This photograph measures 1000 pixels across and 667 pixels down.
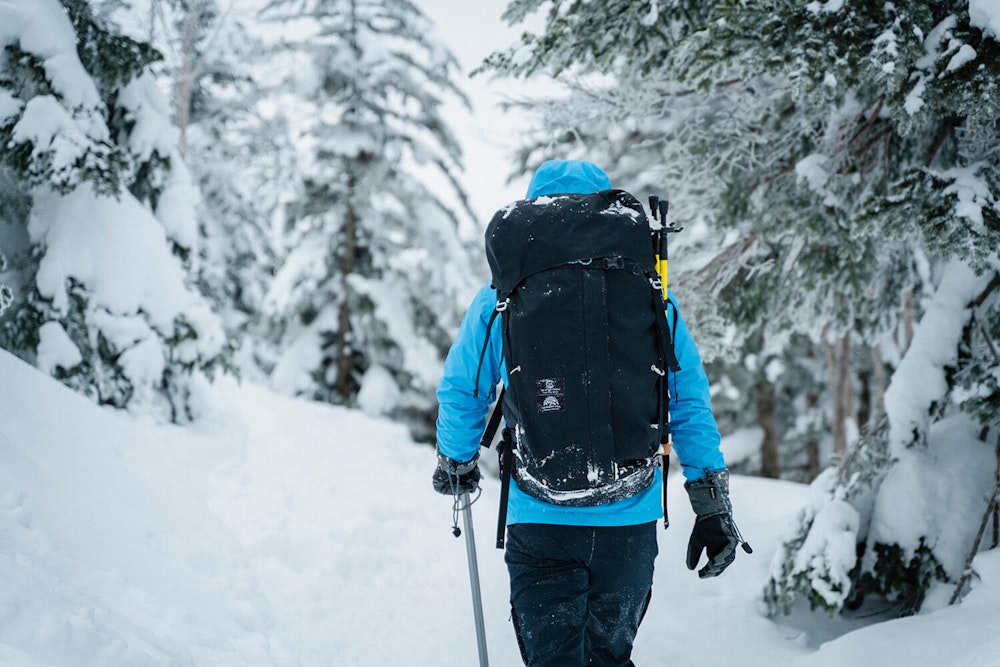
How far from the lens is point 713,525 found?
109 inches

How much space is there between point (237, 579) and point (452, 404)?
2707mm

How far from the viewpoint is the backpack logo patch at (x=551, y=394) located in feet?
8.06

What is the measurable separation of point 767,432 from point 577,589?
12.4 meters

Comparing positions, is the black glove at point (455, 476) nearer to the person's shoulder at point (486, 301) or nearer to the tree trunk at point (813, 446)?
the person's shoulder at point (486, 301)

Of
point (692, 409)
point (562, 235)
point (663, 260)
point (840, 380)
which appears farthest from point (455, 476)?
point (840, 380)

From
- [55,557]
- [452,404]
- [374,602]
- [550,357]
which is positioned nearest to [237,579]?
[374,602]

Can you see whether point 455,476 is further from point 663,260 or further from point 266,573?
point 266,573

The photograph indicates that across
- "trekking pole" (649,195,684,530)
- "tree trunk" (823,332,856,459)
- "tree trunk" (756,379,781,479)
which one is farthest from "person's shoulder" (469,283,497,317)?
"tree trunk" (756,379,781,479)

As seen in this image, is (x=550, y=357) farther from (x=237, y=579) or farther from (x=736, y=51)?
(x=237, y=579)

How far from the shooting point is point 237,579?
4516 millimetres

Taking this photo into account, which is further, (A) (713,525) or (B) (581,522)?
(A) (713,525)

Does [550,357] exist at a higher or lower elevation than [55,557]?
higher

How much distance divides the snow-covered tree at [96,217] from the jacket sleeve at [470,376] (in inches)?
172

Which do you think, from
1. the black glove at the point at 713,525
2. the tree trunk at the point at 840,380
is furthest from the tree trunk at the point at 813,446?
the black glove at the point at 713,525
